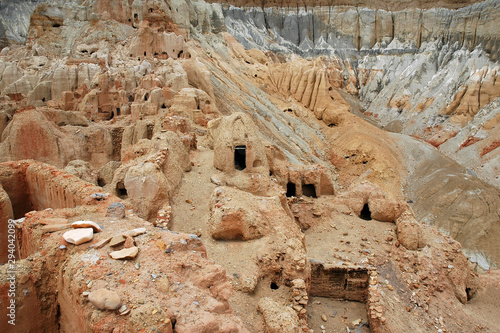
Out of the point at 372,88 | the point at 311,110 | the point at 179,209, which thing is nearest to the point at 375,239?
the point at 179,209

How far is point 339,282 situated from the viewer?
9.52 meters

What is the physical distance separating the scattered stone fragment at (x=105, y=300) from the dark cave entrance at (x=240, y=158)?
9135mm

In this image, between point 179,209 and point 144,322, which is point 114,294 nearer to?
point 144,322

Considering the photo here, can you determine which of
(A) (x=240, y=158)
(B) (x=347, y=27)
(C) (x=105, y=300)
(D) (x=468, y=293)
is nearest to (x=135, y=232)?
(C) (x=105, y=300)

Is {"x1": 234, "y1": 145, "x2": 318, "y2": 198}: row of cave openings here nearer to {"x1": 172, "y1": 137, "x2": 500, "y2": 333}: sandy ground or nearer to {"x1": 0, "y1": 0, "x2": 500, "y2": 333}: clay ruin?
{"x1": 0, "y1": 0, "x2": 500, "y2": 333}: clay ruin

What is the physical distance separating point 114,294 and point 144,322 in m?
0.47

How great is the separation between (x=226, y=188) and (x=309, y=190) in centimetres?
625

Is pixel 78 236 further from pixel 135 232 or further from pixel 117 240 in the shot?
pixel 135 232

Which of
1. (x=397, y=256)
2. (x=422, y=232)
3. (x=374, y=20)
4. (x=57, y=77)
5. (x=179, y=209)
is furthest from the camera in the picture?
(x=374, y=20)

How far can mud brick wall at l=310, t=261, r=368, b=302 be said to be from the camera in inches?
370

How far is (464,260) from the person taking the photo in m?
11.7

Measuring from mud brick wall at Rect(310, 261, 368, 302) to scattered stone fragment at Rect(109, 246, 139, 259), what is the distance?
609 centimetres

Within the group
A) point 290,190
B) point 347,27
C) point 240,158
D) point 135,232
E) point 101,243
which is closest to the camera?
point 101,243

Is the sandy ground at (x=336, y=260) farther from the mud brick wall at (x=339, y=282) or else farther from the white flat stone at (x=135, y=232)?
the white flat stone at (x=135, y=232)
